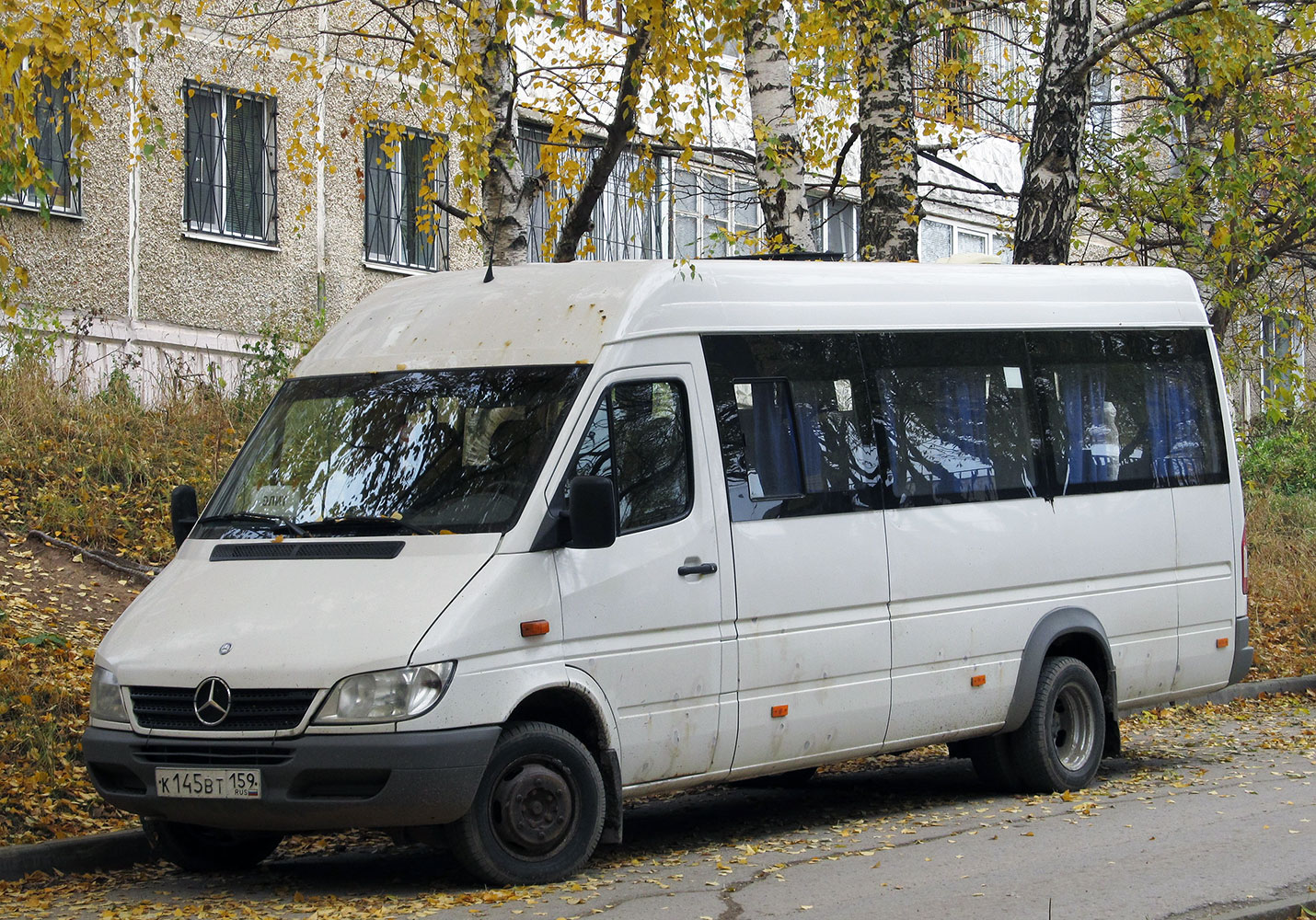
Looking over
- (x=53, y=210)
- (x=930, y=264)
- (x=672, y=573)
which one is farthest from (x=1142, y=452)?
(x=53, y=210)

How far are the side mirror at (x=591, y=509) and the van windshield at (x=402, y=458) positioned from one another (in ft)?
0.99

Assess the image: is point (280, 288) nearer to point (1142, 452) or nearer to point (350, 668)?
point (1142, 452)

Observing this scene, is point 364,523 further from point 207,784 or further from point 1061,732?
point 1061,732

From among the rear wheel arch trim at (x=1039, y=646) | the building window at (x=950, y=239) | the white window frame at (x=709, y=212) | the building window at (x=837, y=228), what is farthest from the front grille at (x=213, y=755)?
the building window at (x=950, y=239)

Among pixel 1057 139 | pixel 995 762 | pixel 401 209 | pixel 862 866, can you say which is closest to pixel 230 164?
pixel 401 209

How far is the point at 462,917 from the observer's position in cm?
650

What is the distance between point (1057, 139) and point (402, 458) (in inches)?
291

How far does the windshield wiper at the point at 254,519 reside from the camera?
7500 millimetres

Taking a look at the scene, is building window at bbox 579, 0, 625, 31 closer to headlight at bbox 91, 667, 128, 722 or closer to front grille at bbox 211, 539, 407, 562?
front grille at bbox 211, 539, 407, 562

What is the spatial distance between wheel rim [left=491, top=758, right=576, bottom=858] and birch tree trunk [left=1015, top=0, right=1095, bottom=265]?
7.43 metres

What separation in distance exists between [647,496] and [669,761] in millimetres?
1189

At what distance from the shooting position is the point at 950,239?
2923 cm

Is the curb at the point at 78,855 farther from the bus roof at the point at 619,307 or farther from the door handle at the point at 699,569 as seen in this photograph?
the door handle at the point at 699,569

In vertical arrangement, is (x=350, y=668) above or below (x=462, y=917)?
above
